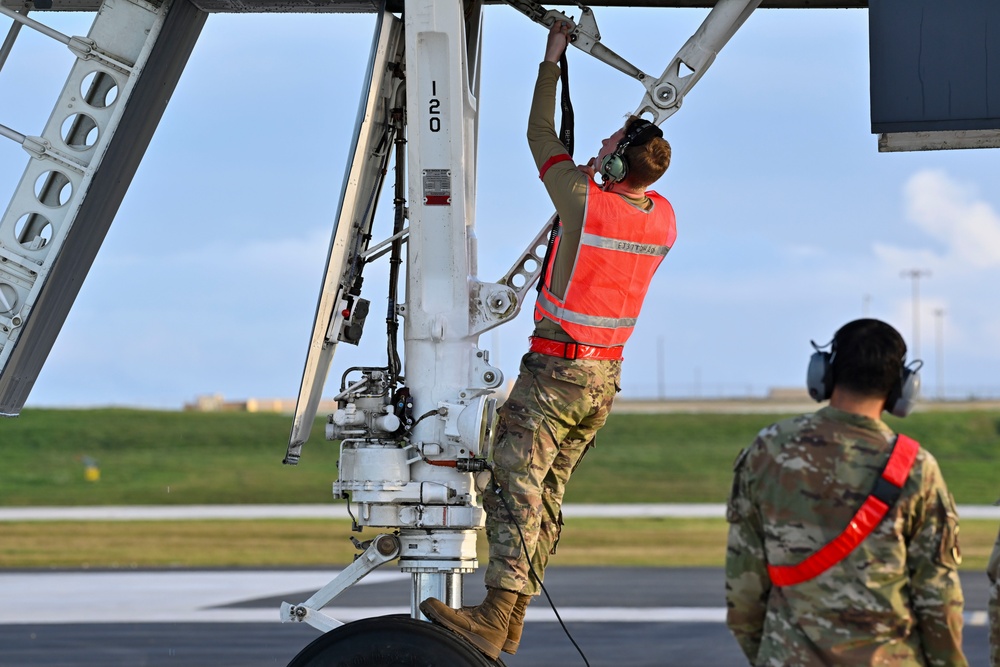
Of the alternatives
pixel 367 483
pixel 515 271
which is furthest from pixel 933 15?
pixel 367 483

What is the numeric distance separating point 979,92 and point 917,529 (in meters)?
2.57

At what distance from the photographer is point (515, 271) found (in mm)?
7020

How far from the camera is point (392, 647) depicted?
6.34 m

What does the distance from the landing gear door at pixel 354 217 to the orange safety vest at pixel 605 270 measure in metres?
1.03

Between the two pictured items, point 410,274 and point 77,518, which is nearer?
point 410,274

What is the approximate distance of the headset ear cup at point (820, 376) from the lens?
4.36 meters

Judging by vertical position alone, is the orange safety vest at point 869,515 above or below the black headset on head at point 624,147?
below

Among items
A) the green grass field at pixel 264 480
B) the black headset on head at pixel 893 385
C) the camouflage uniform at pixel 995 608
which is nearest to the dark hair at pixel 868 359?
the black headset on head at pixel 893 385

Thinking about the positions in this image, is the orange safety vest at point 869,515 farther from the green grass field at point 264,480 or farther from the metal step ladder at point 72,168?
the green grass field at point 264,480

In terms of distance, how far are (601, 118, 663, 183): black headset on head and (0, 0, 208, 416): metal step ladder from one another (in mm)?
2437

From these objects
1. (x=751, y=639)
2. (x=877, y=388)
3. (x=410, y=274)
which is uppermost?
(x=410, y=274)

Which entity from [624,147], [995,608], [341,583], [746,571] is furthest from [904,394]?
[341,583]

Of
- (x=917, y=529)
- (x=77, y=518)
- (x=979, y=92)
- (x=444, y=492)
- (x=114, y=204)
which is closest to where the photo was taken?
(x=917, y=529)

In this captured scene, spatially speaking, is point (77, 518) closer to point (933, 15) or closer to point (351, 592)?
point (351, 592)
